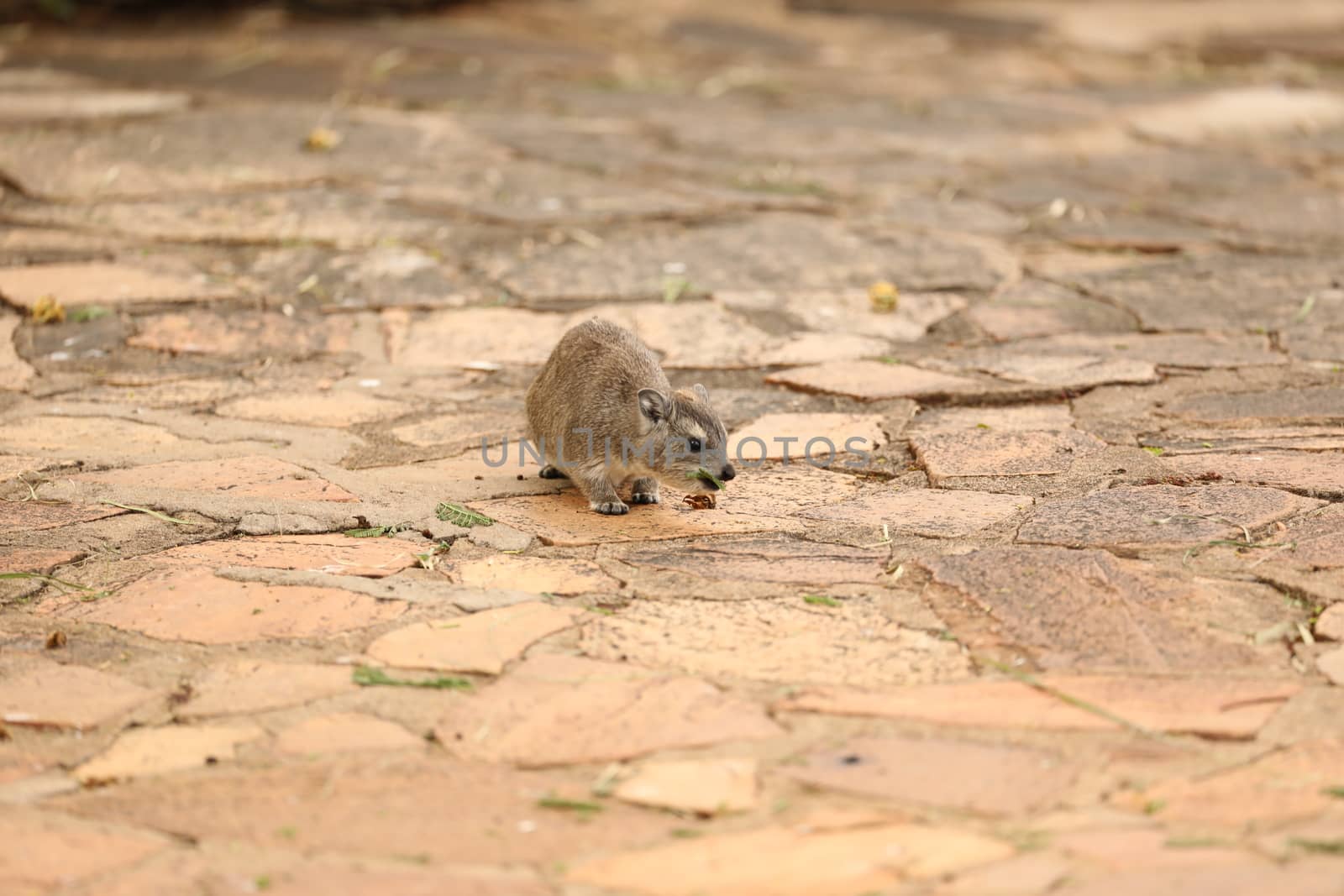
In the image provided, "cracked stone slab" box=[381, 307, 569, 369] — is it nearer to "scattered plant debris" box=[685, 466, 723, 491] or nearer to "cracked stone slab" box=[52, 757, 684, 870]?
"scattered plant debris" box=[685, 466, 723, 491]

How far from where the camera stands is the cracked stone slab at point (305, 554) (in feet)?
11.9

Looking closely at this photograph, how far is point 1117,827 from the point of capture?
242cm

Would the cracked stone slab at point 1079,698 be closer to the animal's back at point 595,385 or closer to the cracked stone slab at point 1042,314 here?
the animal's back at point 595,385

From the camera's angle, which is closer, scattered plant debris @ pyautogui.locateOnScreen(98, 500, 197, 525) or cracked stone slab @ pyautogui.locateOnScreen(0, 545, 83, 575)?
cracked stone slab @ pyautogui.locateOnScreen(0, 545, 83, 575)

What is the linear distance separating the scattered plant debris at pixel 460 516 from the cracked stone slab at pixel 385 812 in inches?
50.2

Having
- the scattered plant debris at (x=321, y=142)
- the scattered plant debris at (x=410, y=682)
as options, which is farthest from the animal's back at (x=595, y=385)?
the scattered plant debris at (x=321, y=142)

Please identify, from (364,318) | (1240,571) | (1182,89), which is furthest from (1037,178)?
(1240,571)

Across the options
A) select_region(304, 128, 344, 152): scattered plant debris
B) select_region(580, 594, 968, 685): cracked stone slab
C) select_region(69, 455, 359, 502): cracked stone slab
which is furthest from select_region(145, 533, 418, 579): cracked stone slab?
select_region(304, 128, 344, 152): scattered plant debris

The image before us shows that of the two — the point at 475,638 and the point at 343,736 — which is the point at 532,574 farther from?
the point at 343,736

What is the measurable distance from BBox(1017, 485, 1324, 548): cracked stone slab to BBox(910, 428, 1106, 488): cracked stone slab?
33 centimetres

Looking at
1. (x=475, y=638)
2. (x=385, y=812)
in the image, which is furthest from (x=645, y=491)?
(x=385, y=812)

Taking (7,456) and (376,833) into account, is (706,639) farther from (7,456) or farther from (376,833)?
(7,456)

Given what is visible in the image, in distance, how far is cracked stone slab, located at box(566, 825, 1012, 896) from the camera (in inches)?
90.6

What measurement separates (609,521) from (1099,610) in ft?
4.75
